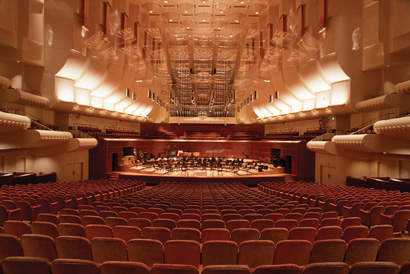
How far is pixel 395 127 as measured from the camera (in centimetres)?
962

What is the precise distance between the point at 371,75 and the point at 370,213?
12.1 metres

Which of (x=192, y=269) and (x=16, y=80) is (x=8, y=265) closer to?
(x=192, y=269)

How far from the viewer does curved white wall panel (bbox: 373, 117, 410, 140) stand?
9164 mm

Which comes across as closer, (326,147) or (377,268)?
(377,268)

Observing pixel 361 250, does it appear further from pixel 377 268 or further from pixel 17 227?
pixel 17 227

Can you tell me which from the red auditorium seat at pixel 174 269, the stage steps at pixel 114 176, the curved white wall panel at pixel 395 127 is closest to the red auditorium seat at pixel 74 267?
the red auditorium seat at pixel 174 269

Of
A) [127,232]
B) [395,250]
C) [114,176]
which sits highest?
[395,250]

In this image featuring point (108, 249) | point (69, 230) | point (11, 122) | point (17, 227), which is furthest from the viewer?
point (11, 122)

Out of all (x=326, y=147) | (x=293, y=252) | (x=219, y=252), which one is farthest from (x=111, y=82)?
(x=293, y=252)

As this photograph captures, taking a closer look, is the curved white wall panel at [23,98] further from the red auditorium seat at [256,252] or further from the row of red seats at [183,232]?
the red auditorium seat at [256,252]

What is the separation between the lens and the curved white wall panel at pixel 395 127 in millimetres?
9164

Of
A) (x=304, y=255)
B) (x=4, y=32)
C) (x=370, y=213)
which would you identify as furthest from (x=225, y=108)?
(x=304, y=255)

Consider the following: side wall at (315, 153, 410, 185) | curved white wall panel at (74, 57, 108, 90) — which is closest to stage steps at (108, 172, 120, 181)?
curved white wall panel at (74, 57, 108, 90)

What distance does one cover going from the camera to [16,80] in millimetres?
13523
